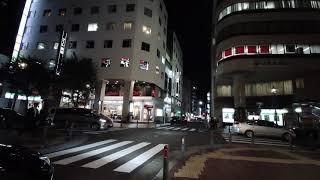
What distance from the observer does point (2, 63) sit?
29766 millimetres

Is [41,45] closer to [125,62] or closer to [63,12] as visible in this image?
[63,12]

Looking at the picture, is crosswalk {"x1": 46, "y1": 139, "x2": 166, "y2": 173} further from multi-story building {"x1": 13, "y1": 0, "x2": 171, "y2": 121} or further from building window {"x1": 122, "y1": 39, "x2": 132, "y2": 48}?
building window {"x1": 122, "y1": 39, "x2": 132, "y2": 48}

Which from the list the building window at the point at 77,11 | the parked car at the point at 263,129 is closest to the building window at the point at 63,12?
the building window at the point at 77,11

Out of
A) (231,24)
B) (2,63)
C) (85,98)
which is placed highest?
(231,24)

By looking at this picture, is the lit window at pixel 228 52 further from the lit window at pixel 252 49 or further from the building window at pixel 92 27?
the building window at pixel 92 27

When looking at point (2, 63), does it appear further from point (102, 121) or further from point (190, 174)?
point (190, 174)

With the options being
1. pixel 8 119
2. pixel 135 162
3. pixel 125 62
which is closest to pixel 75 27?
pixel 125 62

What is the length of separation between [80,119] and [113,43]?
23195 millimetres

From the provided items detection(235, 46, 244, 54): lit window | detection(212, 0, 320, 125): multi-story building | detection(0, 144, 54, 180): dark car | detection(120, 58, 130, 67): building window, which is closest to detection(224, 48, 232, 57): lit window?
detection(212, 0, 320, 125): multi-story building

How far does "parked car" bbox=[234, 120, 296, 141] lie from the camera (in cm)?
2006

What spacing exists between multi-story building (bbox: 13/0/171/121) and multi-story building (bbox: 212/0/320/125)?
13.9 metres

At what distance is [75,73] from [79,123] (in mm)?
14939

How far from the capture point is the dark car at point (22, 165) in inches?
156

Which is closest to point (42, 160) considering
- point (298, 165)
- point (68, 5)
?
point (298, 165)
